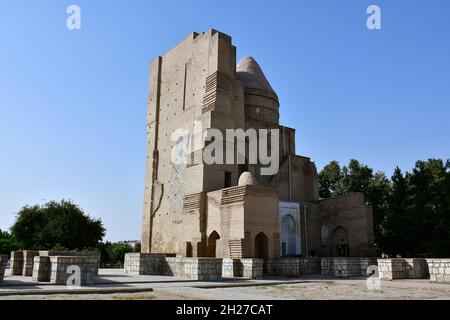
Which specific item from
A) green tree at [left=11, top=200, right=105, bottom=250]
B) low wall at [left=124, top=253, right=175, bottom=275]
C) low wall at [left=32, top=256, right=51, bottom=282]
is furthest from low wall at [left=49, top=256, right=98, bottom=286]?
green tree at [left=11, top=200, right=105, bottom=250]

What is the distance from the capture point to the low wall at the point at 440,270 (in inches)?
418

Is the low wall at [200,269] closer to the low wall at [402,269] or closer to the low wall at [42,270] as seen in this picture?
the low wall at [42,270]

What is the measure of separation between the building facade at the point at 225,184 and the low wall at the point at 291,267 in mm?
487

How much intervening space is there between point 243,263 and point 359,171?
2126 centimetres

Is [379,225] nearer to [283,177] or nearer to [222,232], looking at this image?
[283,177]

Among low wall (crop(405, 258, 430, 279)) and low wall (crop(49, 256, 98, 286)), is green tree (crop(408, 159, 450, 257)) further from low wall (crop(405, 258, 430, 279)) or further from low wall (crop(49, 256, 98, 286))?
low wall (crop(49, 256, 98, 286))

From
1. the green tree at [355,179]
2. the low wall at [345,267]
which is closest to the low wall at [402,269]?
the low wall at [345,267]

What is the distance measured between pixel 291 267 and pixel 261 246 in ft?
6.13

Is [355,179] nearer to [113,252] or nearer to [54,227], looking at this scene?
[113,252]

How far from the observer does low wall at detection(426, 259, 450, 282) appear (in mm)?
10608

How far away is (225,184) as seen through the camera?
66.2 ft

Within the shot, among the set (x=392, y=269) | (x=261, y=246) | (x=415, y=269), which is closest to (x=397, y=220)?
(x=261, y=246)

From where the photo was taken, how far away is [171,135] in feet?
76.4

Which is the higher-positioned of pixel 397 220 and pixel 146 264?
pixel 397 220
